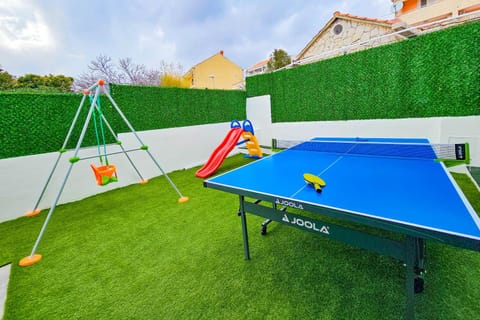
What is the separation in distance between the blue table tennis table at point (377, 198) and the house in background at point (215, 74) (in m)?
15.0

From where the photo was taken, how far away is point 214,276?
214cm

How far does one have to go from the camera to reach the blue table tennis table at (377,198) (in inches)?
42.0

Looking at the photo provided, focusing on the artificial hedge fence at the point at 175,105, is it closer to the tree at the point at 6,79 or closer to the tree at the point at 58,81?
the tree at the point at 58,81

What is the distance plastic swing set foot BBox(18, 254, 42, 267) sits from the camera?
2498mm

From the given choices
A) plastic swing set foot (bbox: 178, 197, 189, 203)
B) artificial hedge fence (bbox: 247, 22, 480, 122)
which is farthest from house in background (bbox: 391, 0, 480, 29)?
plastic swing set foot (bbox: 178, 197, 189, 203)

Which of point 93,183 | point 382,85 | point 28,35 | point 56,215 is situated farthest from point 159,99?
point 28,35

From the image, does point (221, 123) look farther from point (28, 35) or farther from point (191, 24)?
point (28, 35)

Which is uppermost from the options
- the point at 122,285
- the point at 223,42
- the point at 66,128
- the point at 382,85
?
the point at 223,42

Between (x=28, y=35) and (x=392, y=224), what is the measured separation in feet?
42.9

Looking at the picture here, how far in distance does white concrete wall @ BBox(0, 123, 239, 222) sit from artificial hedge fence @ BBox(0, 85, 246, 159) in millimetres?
205

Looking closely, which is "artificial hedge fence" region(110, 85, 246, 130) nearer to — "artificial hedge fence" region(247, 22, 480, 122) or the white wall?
the white wall

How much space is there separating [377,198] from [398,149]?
5.22ft

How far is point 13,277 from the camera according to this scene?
2316 millimetres

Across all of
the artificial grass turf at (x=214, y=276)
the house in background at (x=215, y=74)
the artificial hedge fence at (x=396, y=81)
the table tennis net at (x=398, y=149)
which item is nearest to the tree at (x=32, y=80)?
the house in background at (x=215, y=74)
